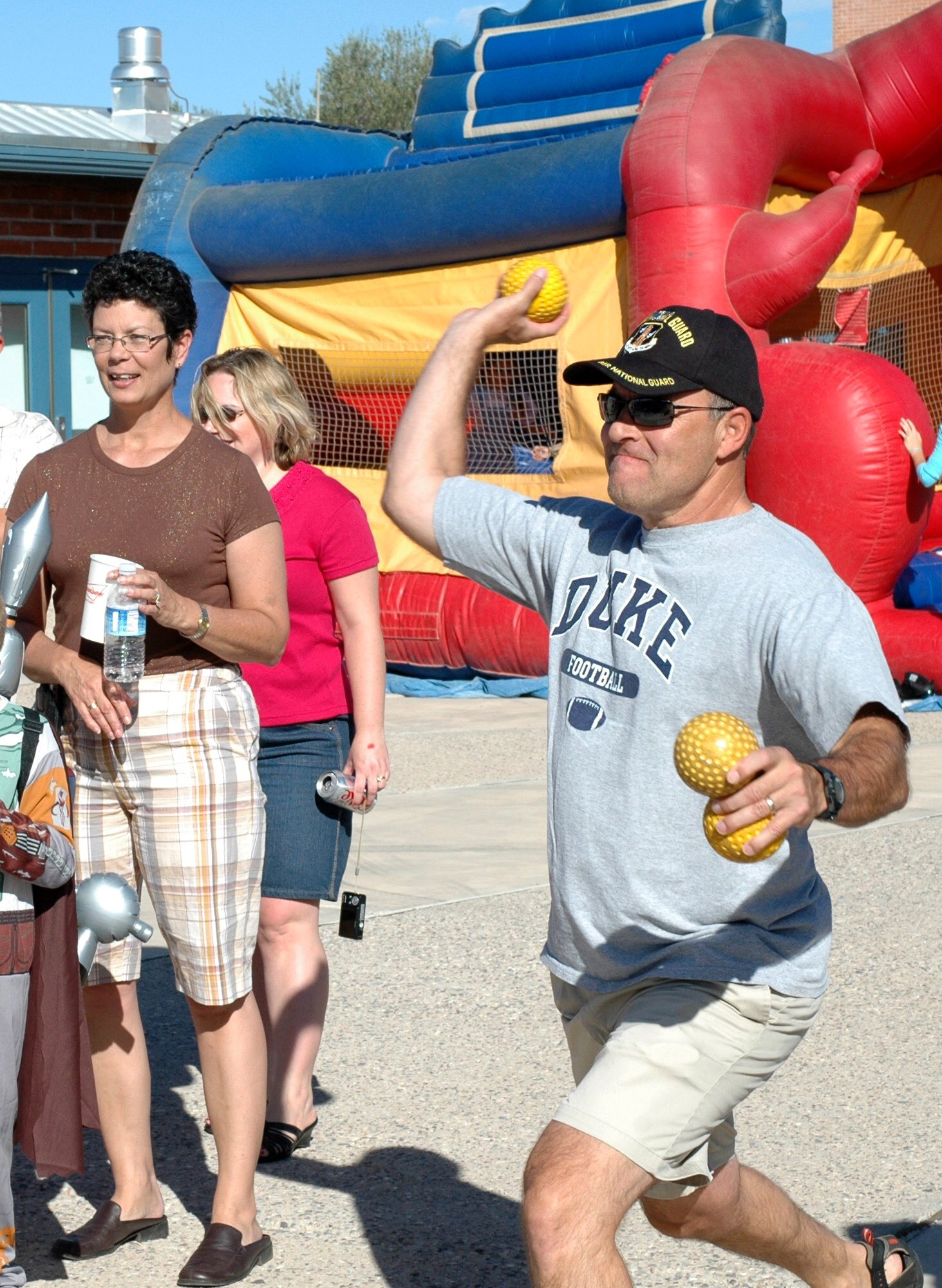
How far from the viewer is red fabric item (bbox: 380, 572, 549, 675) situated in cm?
982

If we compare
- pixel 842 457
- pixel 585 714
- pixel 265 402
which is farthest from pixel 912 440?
pixel 585 714

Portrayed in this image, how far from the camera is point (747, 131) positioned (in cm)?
862

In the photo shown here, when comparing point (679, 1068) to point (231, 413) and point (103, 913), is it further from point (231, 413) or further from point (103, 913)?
point (231, 413)

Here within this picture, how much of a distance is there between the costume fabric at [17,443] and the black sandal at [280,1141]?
1608mm

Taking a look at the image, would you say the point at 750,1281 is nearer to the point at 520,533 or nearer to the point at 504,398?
the point at 520,533

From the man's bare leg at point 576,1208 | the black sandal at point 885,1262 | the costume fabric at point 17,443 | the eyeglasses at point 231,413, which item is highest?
the eyeglasses at point 231,413

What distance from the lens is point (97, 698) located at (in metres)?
3.20

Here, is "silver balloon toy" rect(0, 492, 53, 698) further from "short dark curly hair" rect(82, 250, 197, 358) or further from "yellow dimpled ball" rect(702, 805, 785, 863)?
"yellow dimpled ball" rect(702, 805, 785, 863)

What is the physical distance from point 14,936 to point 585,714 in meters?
1.09

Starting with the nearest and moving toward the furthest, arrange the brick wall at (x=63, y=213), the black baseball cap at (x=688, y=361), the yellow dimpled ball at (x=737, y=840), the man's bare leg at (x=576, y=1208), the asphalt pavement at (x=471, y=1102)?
the yellow dimpled ball at (x=737, y=840), the man's bare leg at (x=576, y=1208), the black baseball cap at (x=688, y=361), the asphalt pavement at (x=471, y=1102), the brick wall at (x=63, y=213)

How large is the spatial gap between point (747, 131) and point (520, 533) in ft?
20.9

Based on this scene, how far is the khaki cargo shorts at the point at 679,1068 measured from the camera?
2426 millimetres

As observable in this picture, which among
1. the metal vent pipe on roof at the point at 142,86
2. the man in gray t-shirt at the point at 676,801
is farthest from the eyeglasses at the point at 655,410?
the metal vent pipe on roof at the point at 142,86

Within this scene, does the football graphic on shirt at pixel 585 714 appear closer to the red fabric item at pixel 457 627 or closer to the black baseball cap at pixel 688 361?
the black baseball cap at pixel 688 361
